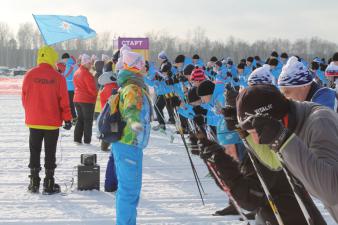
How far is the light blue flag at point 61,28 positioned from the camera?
11656 mm

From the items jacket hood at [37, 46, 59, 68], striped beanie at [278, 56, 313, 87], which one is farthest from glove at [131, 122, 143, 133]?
jacket hood at [37, 46, 59, 68]

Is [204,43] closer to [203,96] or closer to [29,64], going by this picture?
[29,64]

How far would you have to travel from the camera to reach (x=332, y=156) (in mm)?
1897

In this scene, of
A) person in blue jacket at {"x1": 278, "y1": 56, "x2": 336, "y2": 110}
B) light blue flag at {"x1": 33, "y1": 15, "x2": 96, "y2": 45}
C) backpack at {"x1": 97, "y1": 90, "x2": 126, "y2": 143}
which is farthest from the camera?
light blue flag at {"x1": 33, "y1": 15, "x2": 96, "y2": 45}

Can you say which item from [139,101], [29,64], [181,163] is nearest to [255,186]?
[139,101]

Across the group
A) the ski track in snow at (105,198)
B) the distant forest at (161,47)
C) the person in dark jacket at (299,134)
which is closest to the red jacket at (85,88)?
the ski track in snow at (105,198)

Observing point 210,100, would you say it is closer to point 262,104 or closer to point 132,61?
point 132,61

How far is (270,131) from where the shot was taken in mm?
1841

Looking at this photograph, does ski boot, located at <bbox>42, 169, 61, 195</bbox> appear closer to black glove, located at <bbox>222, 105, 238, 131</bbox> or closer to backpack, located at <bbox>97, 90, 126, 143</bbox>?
backpack, located at <bbox>97, 90, 126, 143</bbox>

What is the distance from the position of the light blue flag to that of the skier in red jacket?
527cm

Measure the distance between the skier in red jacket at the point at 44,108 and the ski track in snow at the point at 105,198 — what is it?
15.0 inches

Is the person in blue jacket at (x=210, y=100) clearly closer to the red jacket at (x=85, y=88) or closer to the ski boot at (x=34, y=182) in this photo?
the ski boot at (x=34, y=182)

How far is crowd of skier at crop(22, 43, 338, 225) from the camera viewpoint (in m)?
1.92

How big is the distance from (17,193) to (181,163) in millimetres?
3054
